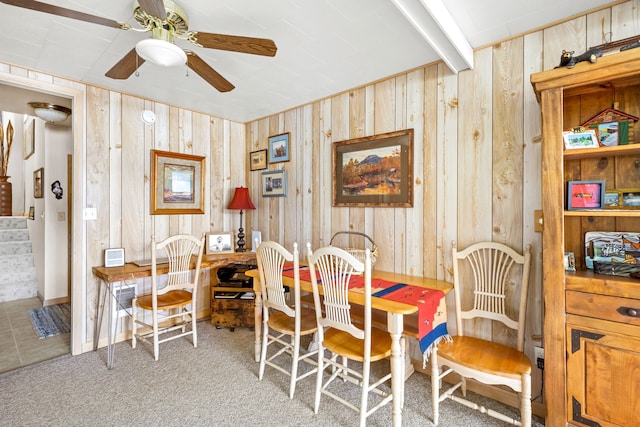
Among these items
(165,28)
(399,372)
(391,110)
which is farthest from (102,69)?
(399,372)

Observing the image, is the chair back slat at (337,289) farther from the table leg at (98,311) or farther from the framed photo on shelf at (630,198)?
the table leg at (98,311)

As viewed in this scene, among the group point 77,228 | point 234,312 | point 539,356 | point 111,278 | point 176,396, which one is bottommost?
point 176,396

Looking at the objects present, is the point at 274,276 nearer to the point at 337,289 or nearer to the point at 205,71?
the point at 337,289

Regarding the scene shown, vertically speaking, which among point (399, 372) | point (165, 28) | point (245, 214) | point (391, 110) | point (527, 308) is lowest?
point (399, 372)

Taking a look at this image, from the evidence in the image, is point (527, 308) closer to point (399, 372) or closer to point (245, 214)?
point (399, 372)

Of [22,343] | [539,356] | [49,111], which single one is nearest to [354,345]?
[539,356]

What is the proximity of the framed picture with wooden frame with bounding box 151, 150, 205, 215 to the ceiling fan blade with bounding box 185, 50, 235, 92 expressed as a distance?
1.46m

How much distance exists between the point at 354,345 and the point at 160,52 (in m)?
1.93

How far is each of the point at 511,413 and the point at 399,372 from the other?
850 millimetres

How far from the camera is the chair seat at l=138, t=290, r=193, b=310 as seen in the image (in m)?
2.64

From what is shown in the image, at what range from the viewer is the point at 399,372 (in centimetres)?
167

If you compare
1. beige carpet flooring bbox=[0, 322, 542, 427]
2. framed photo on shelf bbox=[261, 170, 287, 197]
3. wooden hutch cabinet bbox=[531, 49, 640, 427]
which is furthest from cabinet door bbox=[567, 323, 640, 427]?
framed photo on shelf bbox=[261, 170, 287, 197]

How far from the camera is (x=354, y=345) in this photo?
6.06 ft

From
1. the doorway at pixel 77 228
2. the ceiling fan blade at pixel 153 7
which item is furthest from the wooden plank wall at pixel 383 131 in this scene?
the ceiling fan blade at pixel 153 7
